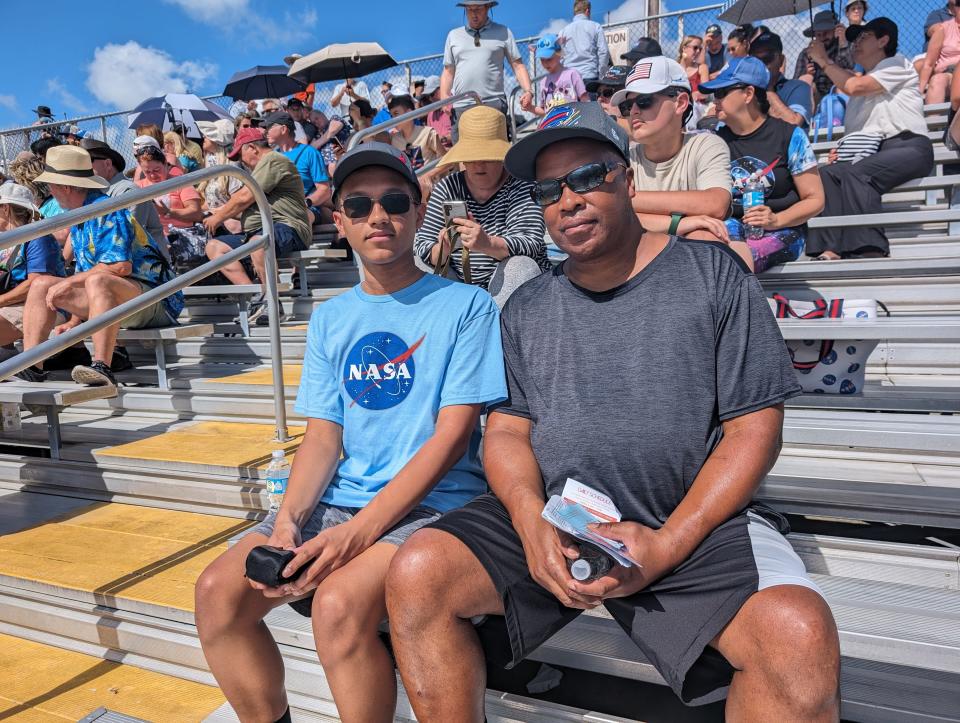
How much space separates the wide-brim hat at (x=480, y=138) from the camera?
322 centimetres

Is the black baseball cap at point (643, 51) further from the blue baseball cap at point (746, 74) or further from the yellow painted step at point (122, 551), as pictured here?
the yellow painted step at point (122, 551)

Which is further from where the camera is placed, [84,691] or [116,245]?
[116,245]

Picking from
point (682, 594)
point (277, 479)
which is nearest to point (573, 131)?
point (682, 594)

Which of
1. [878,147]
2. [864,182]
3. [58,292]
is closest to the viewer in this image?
[58,292]

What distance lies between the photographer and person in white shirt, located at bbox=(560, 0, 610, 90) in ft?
27.5

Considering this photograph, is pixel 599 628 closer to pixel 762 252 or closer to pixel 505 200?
pixel 505 200

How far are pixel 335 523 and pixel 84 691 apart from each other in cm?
114

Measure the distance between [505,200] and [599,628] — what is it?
82.0 inches

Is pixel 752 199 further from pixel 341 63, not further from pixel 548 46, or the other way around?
pixel 341 63

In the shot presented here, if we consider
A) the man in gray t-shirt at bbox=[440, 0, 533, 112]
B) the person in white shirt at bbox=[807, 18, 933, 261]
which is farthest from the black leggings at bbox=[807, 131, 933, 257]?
the man in gray t-shirt at bbox=[440, 0, 533, 112]

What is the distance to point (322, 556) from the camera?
178 centimetres

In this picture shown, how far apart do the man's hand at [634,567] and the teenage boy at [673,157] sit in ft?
5.77

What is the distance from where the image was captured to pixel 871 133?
17.0 ft

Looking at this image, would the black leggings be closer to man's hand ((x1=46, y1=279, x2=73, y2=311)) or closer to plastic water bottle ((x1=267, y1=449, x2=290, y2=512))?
plastic water bottle ((x1=267, y1=449, x2=290, y2=512))
